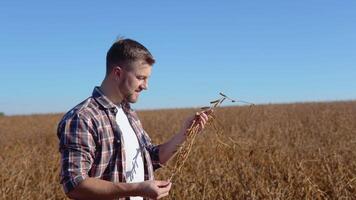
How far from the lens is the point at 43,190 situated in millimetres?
5289

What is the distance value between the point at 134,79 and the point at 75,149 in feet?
1.37

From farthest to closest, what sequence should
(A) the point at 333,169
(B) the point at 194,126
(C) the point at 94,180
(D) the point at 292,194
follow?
(A) the point at 333,169
(D) the point at 292,194
(B) the point at 194,126
(C) the point at 94,180

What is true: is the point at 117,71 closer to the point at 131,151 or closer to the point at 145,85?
the point at 145,85

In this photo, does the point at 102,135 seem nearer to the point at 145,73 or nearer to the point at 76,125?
the point at 76,125

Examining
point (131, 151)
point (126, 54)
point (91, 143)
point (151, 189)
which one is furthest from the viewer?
point (131, 151)

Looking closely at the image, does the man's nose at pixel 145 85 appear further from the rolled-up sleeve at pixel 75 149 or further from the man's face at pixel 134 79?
the rolled-up sleeve at pixel 75 149

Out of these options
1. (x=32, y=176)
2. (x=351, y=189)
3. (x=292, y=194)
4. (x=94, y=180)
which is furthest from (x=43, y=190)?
(x=94, y=180)

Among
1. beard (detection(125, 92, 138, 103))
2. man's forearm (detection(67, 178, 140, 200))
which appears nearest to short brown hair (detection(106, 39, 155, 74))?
beard (detection(125, 92, 138, 103))

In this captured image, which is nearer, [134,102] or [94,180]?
[94,180]

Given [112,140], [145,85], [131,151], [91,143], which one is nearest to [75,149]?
[91,143]

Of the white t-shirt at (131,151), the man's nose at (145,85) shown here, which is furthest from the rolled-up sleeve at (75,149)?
the man's nose at (145,85)

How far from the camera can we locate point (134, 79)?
90.0 inches

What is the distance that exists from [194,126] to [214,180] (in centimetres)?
281

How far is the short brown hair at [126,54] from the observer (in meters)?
2.29
